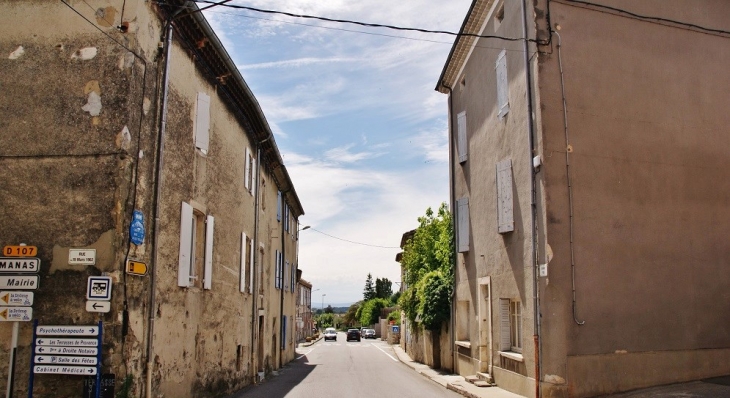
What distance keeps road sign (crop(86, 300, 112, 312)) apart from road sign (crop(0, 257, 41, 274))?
33.4 inches

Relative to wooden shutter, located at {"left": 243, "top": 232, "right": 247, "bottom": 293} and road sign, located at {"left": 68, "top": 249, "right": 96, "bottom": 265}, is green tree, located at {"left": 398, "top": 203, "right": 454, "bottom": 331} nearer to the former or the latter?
wooden shutter, located at {"left": 243, "top": 232, "right": 247, "bottom": 293}

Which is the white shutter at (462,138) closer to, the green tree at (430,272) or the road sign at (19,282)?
the green tree at (430,272)

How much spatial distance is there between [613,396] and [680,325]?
213cm

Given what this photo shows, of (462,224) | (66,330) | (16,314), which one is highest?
(462,224)

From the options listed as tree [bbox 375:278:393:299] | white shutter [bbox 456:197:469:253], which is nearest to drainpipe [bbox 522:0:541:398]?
white shutter [bbox 456:197:469:253]

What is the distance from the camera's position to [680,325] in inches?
466

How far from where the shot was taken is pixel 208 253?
39.5 ft

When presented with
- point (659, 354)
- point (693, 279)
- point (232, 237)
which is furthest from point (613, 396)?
point (232, 237)

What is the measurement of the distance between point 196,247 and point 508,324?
7312mm

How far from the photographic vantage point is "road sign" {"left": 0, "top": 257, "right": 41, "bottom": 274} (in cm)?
803

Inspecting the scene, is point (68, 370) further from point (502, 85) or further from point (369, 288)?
point (369, 288)

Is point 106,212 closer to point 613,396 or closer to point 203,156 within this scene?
point 203,156

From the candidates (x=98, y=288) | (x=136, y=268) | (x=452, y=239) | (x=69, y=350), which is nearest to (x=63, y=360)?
(x=69, y=350)

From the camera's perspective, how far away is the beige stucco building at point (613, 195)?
11406mm
